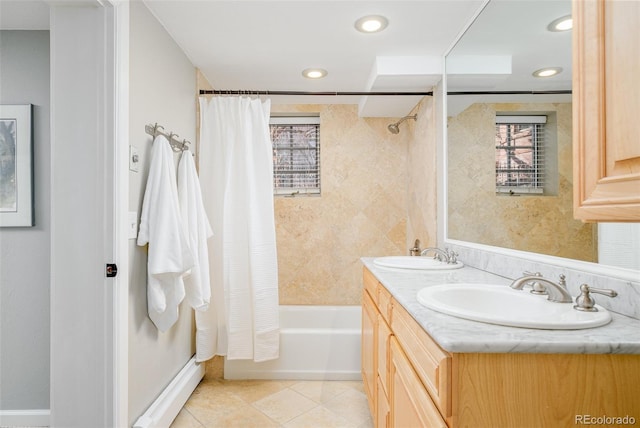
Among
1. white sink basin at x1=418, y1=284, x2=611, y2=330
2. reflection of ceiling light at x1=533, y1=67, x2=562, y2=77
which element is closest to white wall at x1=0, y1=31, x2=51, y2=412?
white sink basin at x1=418, y1=284, x2=611, y2=330

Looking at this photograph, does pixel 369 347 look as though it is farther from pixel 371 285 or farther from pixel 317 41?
pixel 317 41

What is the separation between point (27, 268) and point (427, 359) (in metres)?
2.23

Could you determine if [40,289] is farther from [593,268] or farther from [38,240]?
[593,268]

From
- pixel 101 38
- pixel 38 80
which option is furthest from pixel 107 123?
pixel 38 80

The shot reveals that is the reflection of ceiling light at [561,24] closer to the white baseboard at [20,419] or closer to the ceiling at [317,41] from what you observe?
the ceiling at [317,41]

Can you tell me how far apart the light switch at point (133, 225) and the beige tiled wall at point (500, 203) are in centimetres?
175

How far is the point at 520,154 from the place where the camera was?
60.6 inches

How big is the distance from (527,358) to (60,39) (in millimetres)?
1941

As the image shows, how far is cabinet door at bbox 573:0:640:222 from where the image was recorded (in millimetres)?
648

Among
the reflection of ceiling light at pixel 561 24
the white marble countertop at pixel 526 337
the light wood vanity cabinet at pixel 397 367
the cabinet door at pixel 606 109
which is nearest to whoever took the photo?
the cabinet door at pixel 606 109

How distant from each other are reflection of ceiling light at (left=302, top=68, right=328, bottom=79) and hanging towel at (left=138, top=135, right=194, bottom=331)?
1242 millimetres

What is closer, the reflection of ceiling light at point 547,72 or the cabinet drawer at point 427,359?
the cabinet drawer at point 427,359

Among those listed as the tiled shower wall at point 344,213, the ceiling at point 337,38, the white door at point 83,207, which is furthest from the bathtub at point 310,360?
the ceiling at point 337,38

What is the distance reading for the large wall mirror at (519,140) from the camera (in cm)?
125
